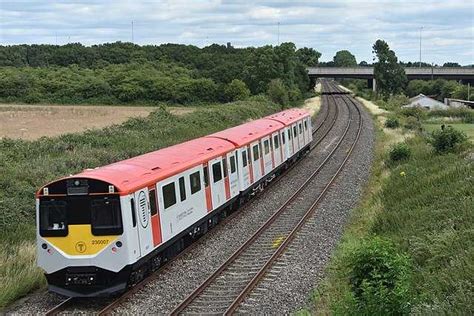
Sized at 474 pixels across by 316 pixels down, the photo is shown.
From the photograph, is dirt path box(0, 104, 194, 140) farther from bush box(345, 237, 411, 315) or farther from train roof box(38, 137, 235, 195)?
bush box(345, 237, 411, 315)

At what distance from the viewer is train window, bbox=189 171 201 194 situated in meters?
16.2

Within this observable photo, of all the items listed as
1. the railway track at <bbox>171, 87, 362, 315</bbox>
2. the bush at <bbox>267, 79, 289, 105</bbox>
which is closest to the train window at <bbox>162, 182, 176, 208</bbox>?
the railway track at <bbox>171, 87, 362, 315</bbox>

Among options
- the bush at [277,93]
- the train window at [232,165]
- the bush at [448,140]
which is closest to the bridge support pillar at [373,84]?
the bush at [277,93]

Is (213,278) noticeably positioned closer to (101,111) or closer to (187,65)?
(101,111)

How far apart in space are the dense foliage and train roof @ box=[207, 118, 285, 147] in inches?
1803

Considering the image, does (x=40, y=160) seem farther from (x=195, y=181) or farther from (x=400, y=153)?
(x=400, y=153)

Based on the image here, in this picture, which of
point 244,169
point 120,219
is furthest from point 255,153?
point 120,219

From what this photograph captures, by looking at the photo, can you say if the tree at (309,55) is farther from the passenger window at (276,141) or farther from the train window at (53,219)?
the train window at (53,219)

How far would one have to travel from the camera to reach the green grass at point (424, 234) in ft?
30.0

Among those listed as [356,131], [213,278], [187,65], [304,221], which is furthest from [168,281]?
[187,65]

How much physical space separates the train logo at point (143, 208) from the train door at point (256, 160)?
9.64m

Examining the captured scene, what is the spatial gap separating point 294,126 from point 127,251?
1960 cm

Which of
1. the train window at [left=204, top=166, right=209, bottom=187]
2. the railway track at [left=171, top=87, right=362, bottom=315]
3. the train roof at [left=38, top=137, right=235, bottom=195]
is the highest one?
the train roof at [left=38, top=137, right=235, bottom=195]

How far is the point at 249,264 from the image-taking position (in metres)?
14.9
